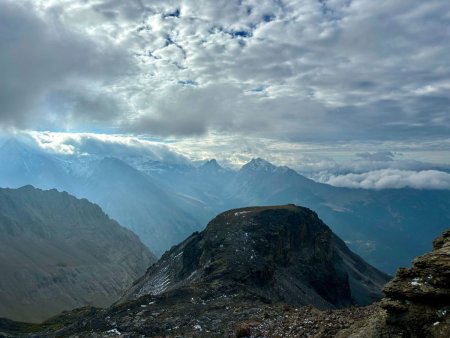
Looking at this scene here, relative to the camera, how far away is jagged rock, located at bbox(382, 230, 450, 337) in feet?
78.1

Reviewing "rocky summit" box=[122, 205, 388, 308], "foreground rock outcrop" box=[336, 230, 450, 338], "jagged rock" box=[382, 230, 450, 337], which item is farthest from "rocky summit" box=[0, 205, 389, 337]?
"jagged rock" box=[382, 230, 450, 337]

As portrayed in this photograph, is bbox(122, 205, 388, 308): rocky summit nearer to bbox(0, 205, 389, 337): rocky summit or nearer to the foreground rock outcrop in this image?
bbox(0, 205, 389, 337): rocky summit

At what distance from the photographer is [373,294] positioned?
19588cm

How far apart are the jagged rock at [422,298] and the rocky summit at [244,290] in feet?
14.6

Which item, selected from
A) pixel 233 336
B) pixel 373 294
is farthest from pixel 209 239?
pixel 373 294

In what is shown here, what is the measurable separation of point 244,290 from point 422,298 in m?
59.1

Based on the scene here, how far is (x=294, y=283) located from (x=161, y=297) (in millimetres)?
55486

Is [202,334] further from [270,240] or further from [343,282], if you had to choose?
[343,282]

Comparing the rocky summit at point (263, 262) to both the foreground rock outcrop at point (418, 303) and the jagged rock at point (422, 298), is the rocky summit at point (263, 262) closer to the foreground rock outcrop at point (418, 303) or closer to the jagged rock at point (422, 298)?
the foreground rock outcrop at point (418, 303)

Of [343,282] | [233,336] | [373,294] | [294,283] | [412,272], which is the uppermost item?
[412,272]

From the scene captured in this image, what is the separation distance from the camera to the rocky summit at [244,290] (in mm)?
47066

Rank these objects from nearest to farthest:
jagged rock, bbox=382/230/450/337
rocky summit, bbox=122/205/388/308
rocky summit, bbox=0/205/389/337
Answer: jagged rock, bbox=382/230/450/337, rocky summit, bbox=0/205/389/337, rocky summit, bbox=122/205/388/308

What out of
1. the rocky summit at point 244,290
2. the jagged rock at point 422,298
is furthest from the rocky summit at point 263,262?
the jagged rock at point 422,298

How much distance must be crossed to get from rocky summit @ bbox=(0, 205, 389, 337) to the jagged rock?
4436 mm
